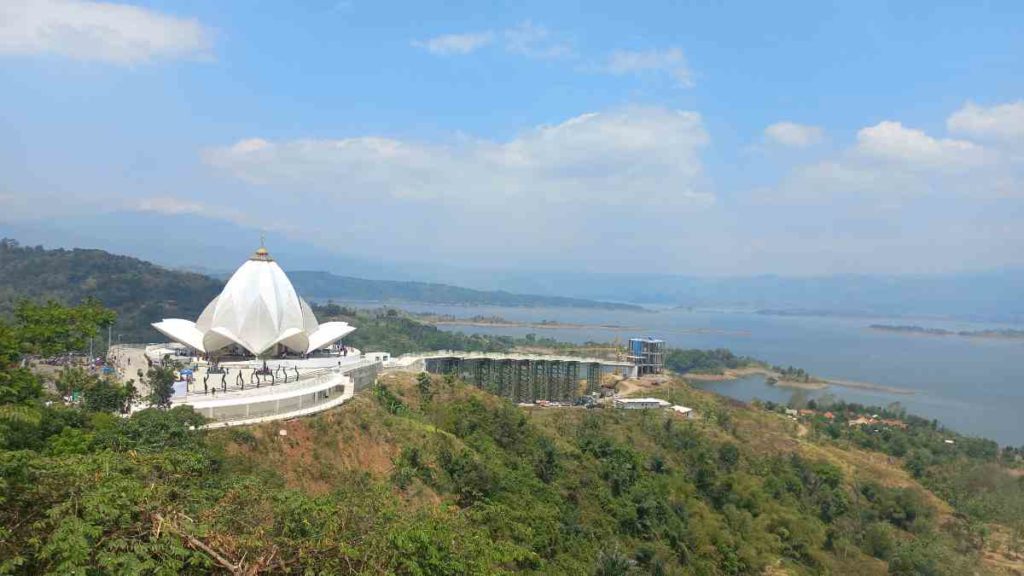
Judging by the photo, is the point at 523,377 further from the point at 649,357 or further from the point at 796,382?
the point at 796,382

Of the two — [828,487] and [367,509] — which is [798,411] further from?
[367,509]

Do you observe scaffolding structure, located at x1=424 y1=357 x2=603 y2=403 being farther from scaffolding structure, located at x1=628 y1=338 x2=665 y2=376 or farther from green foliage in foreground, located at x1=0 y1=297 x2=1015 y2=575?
scaffolding structure, located at x1=628 y1=338 x2=665 y2=376

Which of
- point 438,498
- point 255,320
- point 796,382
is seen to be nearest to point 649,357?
point 255,320

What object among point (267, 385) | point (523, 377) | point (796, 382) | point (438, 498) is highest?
point (267, 385)

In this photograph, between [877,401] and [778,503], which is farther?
[877,401]

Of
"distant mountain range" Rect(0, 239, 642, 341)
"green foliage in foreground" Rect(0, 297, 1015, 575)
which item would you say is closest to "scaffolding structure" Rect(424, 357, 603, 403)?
"green foliage in foreground" Rect(0, 297, 1015, 575)

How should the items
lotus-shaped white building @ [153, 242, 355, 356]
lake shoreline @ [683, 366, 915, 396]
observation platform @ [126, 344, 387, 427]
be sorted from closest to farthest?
observation platform @ [126, 344, 387, 427] → lotus-shaped white building @ [153, 242, 355, 356] → lake shoreline @ [683, 366, 915, 396]

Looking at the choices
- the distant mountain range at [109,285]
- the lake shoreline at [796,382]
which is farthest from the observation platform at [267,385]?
the lake shoreline at [796,382]

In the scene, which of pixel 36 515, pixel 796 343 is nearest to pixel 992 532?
pixel 36 515

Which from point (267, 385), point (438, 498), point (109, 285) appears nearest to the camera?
point (438, 498)
